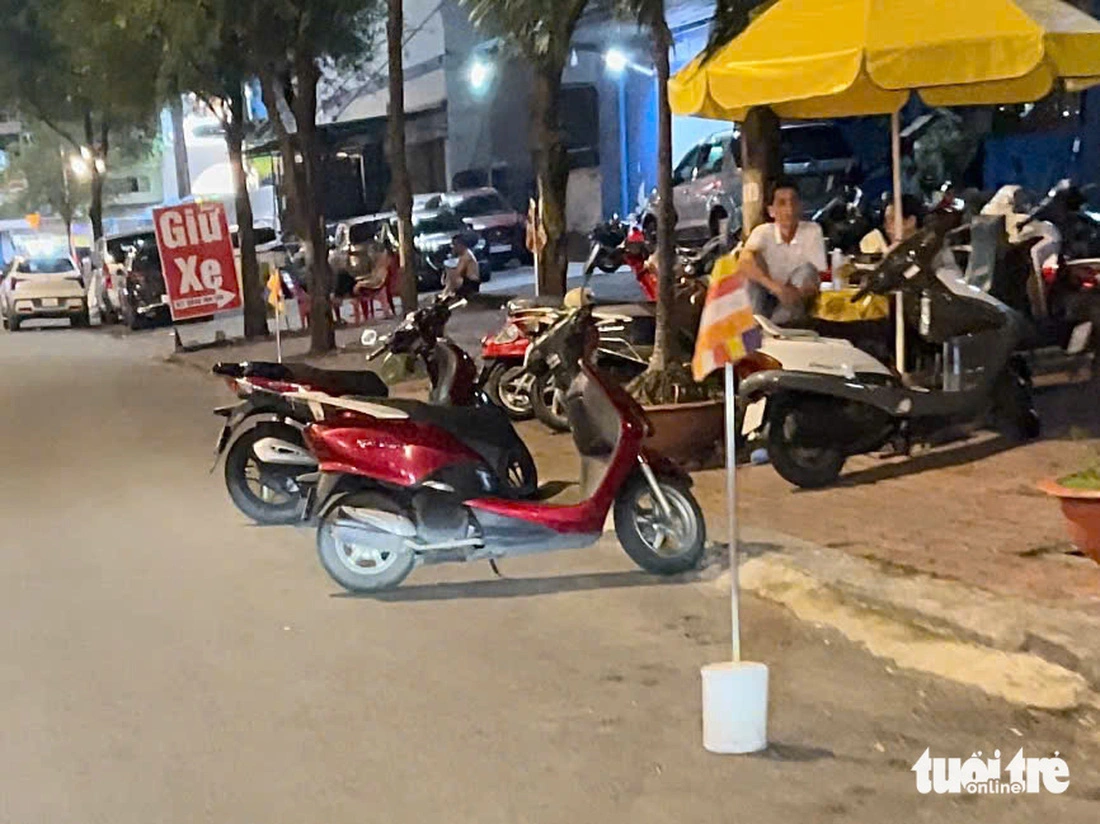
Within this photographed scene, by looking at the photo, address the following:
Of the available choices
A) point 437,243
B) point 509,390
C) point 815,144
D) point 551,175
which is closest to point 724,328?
point 509,390

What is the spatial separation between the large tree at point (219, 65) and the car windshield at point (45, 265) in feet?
26.4

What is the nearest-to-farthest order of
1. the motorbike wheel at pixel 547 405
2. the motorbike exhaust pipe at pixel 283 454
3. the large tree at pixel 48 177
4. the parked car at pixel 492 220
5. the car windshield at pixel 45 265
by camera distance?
1. the motorbike exhaust pipe at pixel 283 454
2. the motorbike wheel at pixel 547 405
3. the parked car at pixel 492 220
4. the car windshield at pixel 45 265
5. the large tree at pixel 48 177

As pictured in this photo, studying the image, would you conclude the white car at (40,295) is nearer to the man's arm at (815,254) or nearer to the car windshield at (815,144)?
the car windshield at (815,144)

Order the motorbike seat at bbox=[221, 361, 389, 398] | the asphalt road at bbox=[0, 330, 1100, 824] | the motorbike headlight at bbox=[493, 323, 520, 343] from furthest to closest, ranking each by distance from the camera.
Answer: the motorbike headlight at bbox=[493, 323, 520, 343] < the motorbike seat at bbox=[221, 361, 389, 398] < the asphalt road at bbox=[0, 330, 1100, 824]

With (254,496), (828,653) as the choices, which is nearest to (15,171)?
(254,496)

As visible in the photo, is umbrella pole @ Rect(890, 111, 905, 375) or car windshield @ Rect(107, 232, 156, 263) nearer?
umbrella pole @ Rect(890, 111, 905, 375)

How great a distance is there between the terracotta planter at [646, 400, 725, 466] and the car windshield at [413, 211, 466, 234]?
21.9m

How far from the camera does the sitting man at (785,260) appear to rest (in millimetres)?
10977

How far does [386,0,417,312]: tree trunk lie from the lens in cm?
1830

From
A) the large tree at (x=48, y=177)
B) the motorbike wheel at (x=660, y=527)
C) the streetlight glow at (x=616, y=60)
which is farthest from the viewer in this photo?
the large tree at (x=48, y=177)

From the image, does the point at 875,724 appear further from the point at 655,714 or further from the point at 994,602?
the point at 994,602

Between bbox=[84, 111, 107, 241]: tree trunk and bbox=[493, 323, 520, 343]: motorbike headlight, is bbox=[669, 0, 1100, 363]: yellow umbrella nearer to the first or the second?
bbox=[493, 323, 520, 343]: motorbike headlight

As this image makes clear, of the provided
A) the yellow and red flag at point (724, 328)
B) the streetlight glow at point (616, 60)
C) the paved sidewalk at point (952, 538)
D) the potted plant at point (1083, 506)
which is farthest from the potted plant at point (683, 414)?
the streetlight glow at point (616, 60)

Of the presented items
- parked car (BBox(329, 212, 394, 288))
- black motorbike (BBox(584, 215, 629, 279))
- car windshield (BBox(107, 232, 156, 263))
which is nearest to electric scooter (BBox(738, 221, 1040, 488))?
black motorbike (BBox(584, 215, 629, 279))
